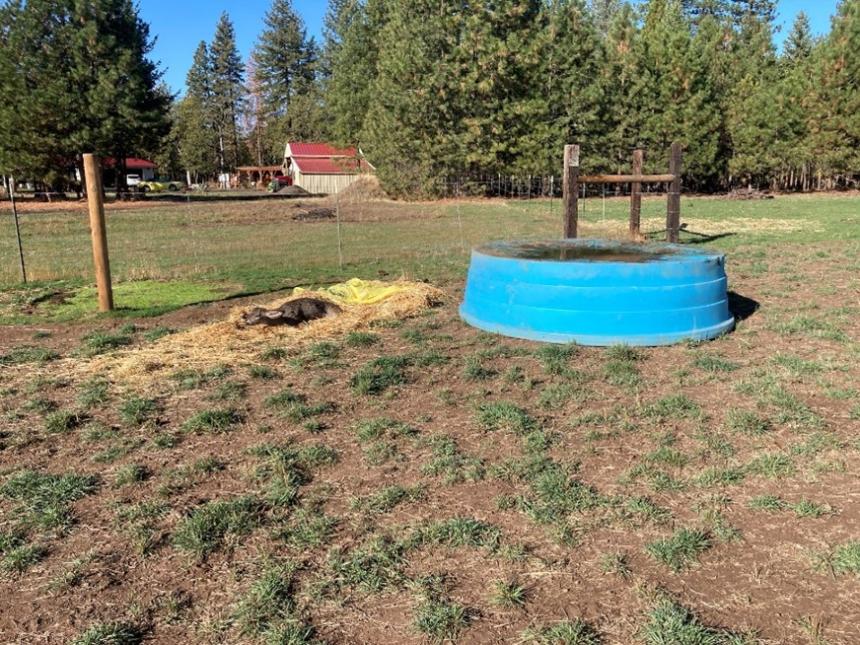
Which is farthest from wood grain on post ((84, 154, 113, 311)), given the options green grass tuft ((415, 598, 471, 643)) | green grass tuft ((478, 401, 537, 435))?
green grass tuft ((415, 598, 471, 643))

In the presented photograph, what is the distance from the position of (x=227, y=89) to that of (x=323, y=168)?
38.4 metres

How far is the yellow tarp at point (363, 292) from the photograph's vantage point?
26.0 ft

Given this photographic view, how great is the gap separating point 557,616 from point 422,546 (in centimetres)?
69

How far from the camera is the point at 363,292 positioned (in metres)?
8.09

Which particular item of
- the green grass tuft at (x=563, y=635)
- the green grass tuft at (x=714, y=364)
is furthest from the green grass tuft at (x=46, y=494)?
the green grass tuft at (x=714, y=364)

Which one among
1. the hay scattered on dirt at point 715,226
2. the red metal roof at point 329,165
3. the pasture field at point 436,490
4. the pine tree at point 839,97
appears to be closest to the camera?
the pasture field at point 436,490

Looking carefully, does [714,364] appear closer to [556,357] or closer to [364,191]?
[556,357]

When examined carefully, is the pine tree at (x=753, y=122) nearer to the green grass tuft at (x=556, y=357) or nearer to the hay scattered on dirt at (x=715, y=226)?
the hay scattered on dirt at (x=715, y=226)

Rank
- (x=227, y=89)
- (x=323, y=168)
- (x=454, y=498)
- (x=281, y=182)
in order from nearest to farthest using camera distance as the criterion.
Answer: (x=454, y=498)
(x=323, y=168)
(x=281, y=182)
(x=227, y=89)

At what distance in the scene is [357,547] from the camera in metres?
2.97

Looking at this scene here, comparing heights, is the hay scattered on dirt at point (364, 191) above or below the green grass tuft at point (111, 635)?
above

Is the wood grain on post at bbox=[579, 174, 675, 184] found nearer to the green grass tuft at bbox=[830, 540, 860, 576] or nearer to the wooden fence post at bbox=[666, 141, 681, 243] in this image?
the wooden fence post at bbox=[666, 141, 681, 243]

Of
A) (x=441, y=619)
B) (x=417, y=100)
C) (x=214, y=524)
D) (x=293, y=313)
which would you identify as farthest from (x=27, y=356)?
(x=417, y=100)

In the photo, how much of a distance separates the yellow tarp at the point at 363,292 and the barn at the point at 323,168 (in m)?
44.9
